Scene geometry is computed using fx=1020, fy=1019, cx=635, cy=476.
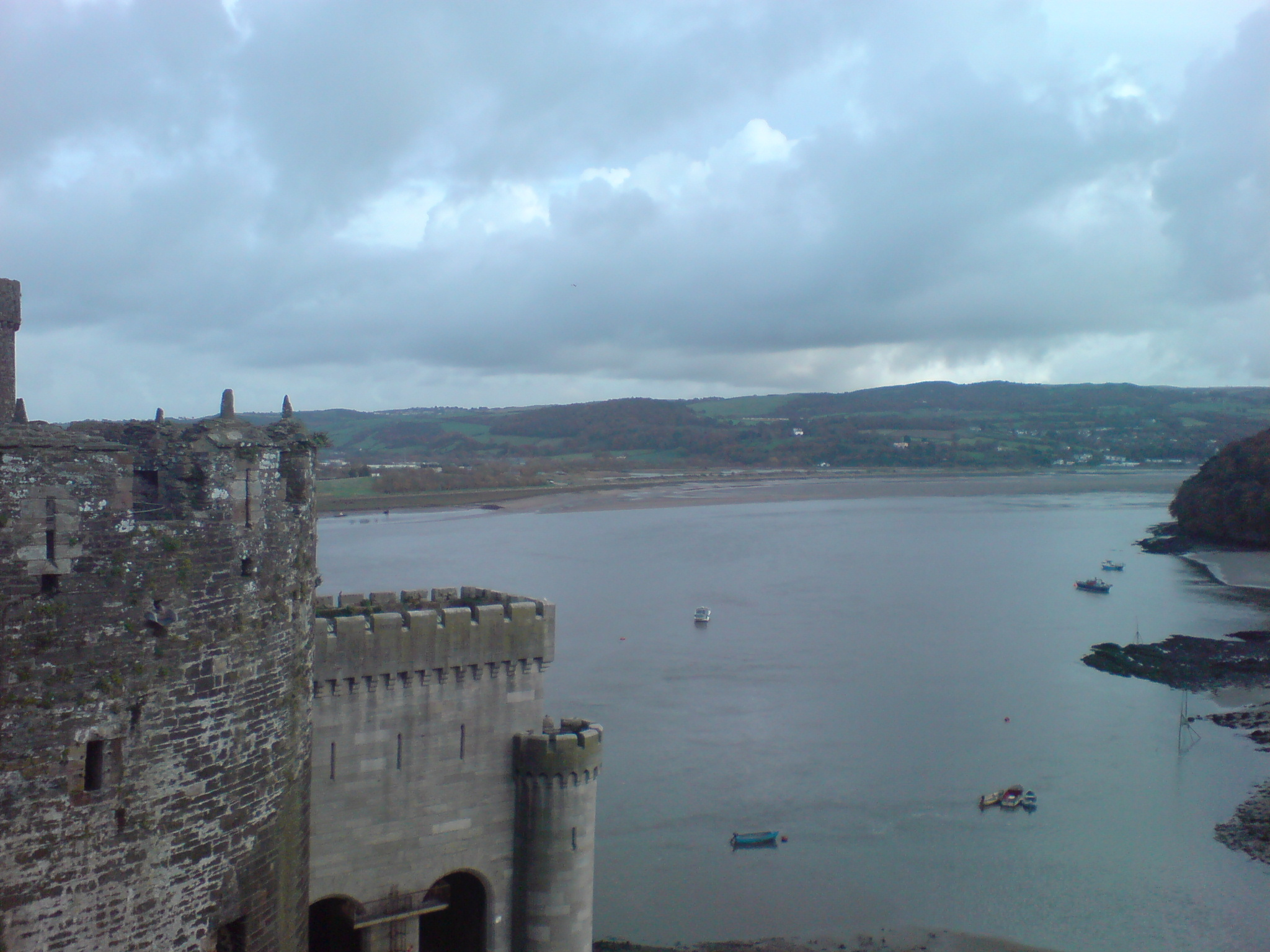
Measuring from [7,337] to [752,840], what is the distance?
14273 millimetres

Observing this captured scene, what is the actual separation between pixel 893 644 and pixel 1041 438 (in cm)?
12818

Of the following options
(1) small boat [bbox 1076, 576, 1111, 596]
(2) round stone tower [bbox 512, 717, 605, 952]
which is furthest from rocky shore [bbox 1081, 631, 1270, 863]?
(2) round stone tower [bbox 512, 717, 605, 952]

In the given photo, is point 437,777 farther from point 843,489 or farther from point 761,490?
point 843,489

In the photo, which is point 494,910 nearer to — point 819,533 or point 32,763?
point 32,763

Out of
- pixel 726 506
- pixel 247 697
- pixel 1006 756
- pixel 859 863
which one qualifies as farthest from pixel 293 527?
pixel 726 506

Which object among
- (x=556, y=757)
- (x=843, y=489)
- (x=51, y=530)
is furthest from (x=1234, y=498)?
(x=51, y=530)

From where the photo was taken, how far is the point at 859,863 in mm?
17125

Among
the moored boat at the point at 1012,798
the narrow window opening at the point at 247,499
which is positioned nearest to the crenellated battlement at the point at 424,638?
the narrow window opening at the point at 247,499

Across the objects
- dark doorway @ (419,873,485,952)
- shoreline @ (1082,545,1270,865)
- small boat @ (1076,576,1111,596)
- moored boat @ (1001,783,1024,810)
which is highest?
dark doorway @ (419,873,485,952)

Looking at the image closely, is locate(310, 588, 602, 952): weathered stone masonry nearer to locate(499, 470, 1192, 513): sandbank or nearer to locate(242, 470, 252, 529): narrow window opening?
locate(242, 470, 252, 529): narrow window opening

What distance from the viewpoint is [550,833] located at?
8.96 metres

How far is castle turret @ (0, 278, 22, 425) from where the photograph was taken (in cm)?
685

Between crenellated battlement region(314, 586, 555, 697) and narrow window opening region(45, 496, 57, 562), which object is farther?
crenellated battlement region(314, 586, 555, 697)

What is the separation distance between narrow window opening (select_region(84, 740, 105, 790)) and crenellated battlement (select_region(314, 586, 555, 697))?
123 inches
